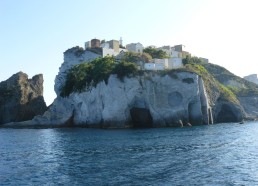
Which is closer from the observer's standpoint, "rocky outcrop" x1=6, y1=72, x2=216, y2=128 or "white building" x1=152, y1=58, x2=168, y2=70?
"rocky outcrop" x1=6, y1=72, x2=216, y2=128

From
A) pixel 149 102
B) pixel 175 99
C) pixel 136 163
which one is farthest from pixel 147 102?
pixel 136 163

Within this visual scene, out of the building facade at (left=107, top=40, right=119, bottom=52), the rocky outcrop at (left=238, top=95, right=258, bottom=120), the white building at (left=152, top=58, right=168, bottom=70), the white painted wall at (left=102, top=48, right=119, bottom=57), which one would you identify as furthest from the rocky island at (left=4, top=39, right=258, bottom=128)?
the building facade at (left=107, top=40, right=119, bottom=52)

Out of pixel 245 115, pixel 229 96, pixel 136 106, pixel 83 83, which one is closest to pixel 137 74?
pixel 136 106

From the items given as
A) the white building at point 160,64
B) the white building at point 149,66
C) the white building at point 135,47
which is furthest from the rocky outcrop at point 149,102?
the white building at point 135,47

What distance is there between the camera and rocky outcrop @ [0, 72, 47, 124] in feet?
409

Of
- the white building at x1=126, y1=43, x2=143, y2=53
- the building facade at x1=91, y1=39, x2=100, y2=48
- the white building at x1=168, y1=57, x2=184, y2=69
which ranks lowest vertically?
the white building at x1=168, y1=57, x2=184, y2=69

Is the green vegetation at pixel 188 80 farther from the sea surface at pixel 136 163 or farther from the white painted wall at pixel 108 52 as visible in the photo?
the sea surface at pixel 136 163

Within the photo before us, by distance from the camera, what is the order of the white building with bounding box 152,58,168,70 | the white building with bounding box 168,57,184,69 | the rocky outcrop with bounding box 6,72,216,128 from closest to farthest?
the rocky outcrop with bounding box 6,72,216,128 → the white building with bounding box 152,58,168,70 → the white building with bounding box 168,57,184,69

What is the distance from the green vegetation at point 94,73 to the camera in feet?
302

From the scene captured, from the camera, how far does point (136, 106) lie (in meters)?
93.8

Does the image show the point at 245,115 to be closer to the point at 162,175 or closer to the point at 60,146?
the point at 60,146

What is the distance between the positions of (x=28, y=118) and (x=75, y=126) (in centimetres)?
2832

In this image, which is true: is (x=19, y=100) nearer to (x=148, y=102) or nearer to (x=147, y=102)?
(x=147, y=102)

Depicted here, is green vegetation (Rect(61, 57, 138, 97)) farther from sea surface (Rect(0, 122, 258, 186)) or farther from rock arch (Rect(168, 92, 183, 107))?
sea surface (Rect(0, 122, 258, 186))
